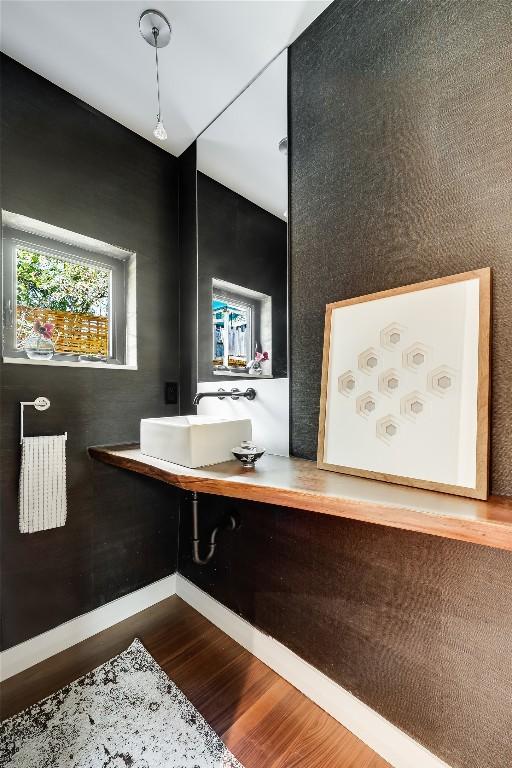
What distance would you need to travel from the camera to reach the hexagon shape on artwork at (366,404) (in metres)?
1.07

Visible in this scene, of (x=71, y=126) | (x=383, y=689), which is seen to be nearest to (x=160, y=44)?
(x=71, y=126)

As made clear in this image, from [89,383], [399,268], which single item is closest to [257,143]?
[399,268]

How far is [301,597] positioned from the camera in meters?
1.35

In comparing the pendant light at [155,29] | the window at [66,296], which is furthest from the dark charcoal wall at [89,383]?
the pendant light at [155,29]

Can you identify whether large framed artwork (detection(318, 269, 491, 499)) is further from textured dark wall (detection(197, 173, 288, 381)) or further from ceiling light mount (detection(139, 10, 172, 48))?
ceiling light mount (detection(139, 10, 172, 48))

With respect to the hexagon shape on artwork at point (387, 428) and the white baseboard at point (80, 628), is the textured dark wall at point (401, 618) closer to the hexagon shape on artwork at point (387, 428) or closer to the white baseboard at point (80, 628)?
the hexagon shape on artwork at point (387, 428)

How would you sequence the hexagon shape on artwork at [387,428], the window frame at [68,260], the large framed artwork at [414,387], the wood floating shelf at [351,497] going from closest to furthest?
the wood floating shelf at [351,497], the large framed artwork at [414,387], the hexagon shape on artwork at [387,428], the window frame at [68,260]

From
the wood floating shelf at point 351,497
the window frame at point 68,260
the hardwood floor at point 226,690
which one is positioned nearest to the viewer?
the wood floating shelf at point 351,497

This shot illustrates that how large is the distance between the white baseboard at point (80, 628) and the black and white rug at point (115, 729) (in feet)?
0.72

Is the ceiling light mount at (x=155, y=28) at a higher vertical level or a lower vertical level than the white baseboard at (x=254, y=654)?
higher

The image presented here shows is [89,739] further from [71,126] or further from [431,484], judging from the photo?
[71,126]

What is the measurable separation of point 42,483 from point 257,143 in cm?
179

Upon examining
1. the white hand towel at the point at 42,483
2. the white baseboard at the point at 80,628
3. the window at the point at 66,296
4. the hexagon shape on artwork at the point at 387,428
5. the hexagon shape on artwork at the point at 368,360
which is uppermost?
the window at the point at 66,296

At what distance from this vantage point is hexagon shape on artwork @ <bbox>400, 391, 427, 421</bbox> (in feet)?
3.18
